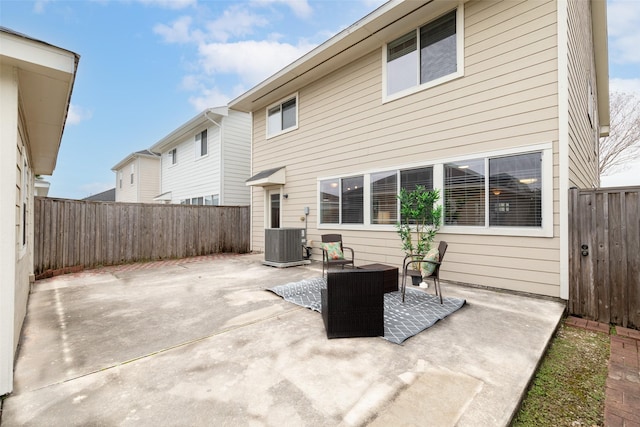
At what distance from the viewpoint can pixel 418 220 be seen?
5438mm

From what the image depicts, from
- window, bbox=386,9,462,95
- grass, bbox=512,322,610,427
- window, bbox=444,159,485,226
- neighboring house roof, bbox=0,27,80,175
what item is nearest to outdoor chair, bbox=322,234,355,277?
window, bbox=444,159,485,226

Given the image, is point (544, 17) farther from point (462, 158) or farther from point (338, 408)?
point (338, 408)

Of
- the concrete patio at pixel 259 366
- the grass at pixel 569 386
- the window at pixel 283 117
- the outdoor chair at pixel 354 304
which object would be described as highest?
the window at pixel 283 117

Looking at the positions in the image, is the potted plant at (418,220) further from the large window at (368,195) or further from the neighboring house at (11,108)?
the neighboring house at (11,108)

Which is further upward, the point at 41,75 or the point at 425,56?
the point at 425,56

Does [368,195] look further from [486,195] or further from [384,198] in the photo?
[486,195]

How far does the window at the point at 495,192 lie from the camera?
14.2ft

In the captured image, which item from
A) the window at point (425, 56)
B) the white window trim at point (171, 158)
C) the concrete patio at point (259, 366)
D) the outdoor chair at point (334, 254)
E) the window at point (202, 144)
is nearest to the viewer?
the concrete patio at point (259, 366)

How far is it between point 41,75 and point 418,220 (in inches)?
213

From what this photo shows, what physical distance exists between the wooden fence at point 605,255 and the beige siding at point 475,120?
0.76 feet

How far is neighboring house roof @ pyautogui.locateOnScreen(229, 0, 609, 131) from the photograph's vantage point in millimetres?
5414

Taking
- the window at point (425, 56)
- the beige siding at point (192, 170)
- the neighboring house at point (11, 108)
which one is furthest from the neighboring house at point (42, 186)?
the window at point (425, 56)

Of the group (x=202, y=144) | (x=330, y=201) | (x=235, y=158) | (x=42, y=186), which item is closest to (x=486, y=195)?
(x=330, y=201)

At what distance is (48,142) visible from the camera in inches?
162
